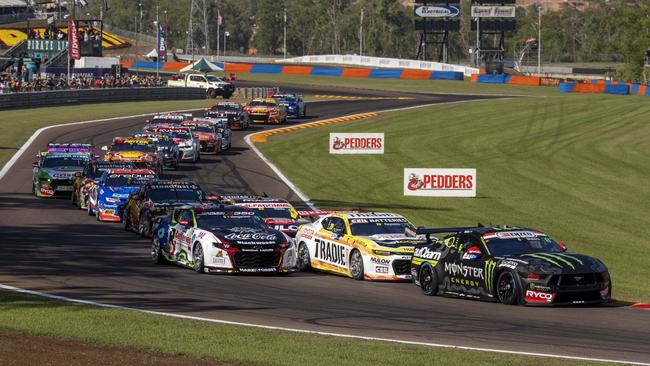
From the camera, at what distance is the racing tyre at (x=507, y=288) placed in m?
19.4

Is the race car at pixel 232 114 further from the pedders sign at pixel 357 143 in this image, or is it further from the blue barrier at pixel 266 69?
the blue barrier at pixel 266 69

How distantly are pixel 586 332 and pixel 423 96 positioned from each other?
79172mm

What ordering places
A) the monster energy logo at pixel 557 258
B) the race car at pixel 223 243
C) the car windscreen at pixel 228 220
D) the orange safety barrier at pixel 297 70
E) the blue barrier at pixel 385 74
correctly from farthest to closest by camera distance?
1. the orange safety barrier at pixel 297 70
2. the blue barrier at pixel 385 74
3. the car windscreen at pixel 228 220
4. the race car at pixel 223 243
5. the monster energy logo at pixel 557 258

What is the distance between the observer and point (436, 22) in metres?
140

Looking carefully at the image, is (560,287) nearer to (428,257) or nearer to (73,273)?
(428,257)

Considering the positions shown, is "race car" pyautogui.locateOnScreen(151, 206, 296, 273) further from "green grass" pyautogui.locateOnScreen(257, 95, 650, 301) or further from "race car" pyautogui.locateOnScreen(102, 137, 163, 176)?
"race car" pyautogui.locateOnScreen(102, 137, 163, 176)

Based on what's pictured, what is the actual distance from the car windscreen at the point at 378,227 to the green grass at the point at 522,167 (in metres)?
4.33

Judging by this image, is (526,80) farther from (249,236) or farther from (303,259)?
(249,236)

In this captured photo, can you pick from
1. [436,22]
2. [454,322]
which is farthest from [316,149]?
[436,22]

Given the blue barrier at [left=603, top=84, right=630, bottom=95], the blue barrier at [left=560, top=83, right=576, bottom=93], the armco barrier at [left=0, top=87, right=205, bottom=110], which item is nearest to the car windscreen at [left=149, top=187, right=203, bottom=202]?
the armco barrier at [left=0, top=87, right=205, bottom=110]

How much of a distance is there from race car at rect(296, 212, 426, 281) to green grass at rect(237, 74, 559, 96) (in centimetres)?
7800

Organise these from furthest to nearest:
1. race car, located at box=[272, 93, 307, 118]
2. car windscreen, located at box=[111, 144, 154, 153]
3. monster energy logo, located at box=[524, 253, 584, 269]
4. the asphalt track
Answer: race car, located at box=[272, 93, 307, 118] → car windscreen, located at box=[111, 144, 154, 153] → monster energy logo, located at box=[524, 253, 584, 269] → the asphalt track

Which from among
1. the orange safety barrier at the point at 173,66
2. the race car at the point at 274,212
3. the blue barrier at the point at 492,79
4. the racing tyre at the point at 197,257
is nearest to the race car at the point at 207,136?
the race car at the point at 274,212

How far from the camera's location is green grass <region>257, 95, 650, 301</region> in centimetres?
3328
